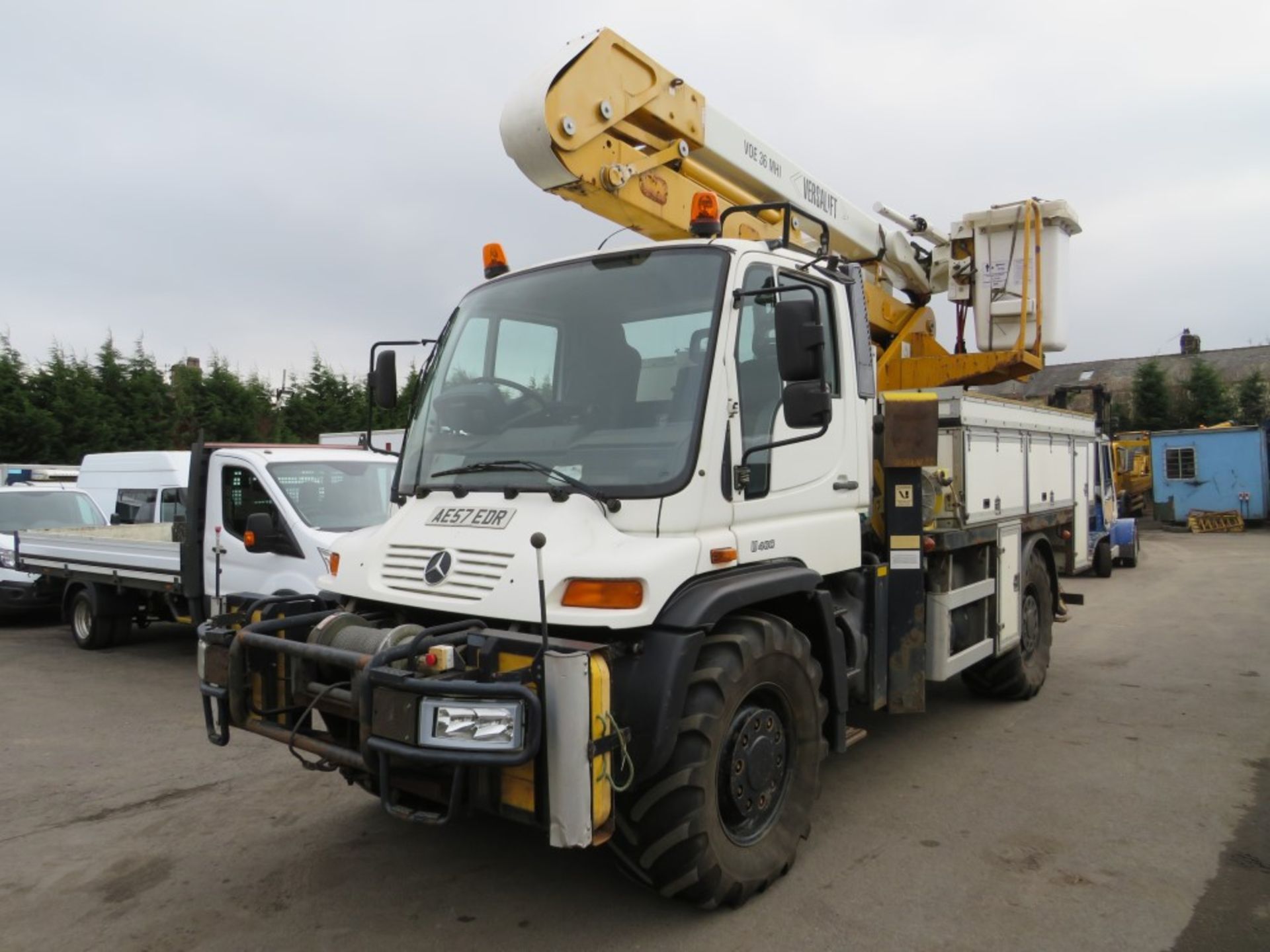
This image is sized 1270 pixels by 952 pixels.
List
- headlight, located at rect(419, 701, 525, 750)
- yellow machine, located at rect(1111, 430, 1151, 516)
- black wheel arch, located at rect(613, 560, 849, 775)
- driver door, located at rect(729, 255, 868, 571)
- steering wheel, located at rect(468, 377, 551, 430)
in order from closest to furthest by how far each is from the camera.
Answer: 1. headlight, located at rect(419, 701, 525, 750)
2. black wheel arch, located at rect(613, 560, 849, 775)
3. driver door, located at rect(729, 255, 868, 571)
4. steering wheel, located at rect(468, 377, 551, 430)
5. yellow machine, located at rect(1111, 430, 1151, 516)

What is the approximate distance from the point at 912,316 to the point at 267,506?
583 centimetres

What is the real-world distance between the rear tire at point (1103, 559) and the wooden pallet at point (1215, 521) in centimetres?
1276

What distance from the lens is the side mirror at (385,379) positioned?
15.9 ft

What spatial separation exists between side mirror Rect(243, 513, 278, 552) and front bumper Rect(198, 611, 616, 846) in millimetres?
4332

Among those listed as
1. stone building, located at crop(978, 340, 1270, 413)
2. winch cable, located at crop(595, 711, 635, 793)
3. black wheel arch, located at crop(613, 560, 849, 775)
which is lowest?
winch cable, located at crop(595, 711, 635, 793)

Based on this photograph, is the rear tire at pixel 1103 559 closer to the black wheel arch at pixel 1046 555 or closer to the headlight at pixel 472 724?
the black wheel arch at pixel 1046 555

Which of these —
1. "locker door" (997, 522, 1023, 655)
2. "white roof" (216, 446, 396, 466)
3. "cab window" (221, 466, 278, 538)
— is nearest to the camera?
"locker door" (997, 522, 1023, 655)

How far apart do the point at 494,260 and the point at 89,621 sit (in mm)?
7686

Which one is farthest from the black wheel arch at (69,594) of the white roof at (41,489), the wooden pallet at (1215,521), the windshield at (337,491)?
the wooden pallet at (1215,521)

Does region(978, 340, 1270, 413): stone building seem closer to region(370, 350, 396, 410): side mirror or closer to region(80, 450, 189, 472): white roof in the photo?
region(80, 450, 189, 472): white roof

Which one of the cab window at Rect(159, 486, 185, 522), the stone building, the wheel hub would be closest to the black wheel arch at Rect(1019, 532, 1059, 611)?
the wheel hub

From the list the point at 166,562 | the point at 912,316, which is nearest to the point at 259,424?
the point at 166,562

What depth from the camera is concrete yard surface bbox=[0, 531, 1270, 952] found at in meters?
3.46

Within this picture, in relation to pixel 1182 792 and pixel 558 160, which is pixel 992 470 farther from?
pixel 558 160
